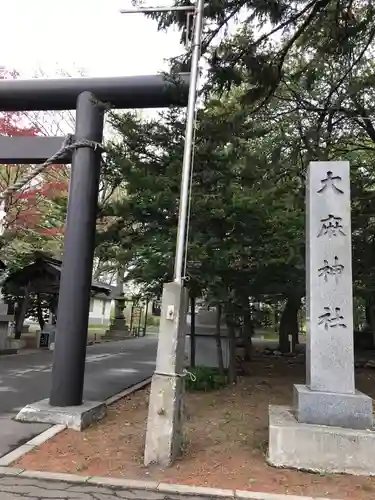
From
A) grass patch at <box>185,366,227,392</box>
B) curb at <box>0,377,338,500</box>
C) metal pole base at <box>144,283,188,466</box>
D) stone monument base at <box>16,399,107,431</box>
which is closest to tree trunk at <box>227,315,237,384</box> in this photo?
grass patch at <box>185,366,227,392</box>

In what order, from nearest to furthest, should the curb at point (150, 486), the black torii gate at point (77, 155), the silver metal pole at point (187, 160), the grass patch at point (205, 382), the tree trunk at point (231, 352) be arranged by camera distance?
1. the curb at point (150, 486)
2. the silver metal pole at point (187, 160)
3. the black torii gate at point (77, 155)
4. the grass patch at point (205, 382)
5. the tree trunk at point (231, 352)

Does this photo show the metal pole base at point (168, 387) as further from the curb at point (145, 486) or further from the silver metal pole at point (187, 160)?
the curb at point (145, 486)

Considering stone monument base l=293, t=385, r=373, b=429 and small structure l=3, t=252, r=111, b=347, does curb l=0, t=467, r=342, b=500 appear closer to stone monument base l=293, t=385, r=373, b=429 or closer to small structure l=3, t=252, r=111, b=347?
stone monument base l=293, t=385, r=373, b=429

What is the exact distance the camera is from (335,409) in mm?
5180

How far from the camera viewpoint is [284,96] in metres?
12.5

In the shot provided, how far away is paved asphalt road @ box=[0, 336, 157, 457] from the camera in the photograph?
6062 millimetres

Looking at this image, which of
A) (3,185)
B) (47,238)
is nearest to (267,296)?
(3,185)

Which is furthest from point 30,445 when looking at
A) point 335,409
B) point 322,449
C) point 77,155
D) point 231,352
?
point 231,352

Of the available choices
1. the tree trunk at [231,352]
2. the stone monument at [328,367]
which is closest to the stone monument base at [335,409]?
the stone monument at [328,367]

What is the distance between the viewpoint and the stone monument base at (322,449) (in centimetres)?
479

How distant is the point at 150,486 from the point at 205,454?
111cm

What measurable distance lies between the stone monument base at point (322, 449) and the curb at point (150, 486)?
2.20 ft

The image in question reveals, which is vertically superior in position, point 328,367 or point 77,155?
point 77,155

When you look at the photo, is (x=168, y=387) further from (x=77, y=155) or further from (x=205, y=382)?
(x=205, y=382)
